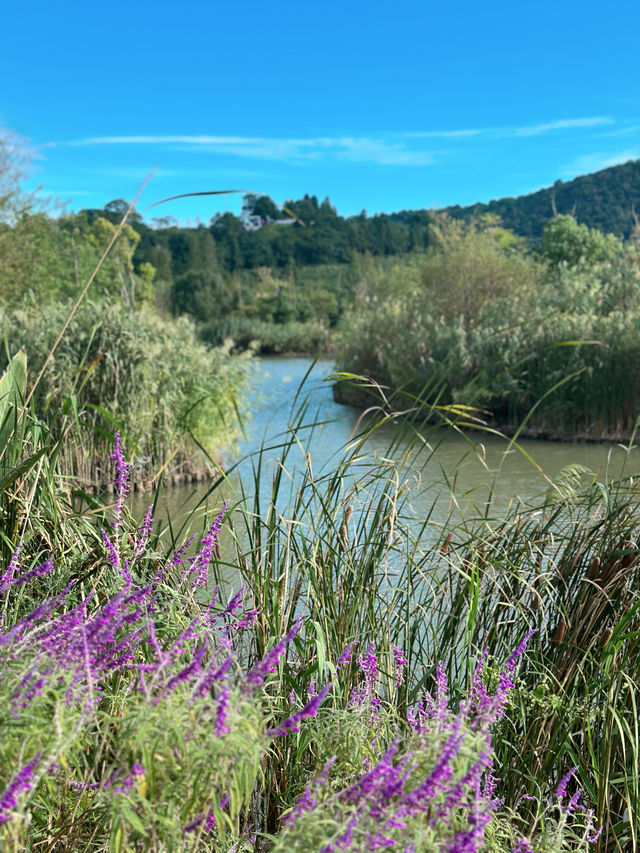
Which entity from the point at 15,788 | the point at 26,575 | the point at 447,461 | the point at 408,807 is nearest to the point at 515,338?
the point at 447,461

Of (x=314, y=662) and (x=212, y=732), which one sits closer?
(x=212, y=732)

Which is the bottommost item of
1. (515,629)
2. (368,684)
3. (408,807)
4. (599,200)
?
(515,629)

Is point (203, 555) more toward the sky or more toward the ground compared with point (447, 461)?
more toward the sky

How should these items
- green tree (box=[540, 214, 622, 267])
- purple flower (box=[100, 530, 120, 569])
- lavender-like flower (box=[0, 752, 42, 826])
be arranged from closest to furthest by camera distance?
lavender-like flower (box=[0, 752, 42, 826]) → purple flower (box=[100, 530, 120, 569]) → green tree (box=[540, 214, 622, 267])

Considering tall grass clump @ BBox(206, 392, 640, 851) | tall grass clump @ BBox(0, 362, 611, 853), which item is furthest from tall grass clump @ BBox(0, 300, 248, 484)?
tall grass clump @ BBox(0, 362, 611, 853)

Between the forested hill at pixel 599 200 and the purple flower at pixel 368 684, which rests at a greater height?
the forested hill at pixel 599 200

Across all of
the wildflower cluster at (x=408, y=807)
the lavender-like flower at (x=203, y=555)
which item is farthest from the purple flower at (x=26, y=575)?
the wildflower cluster at (x=408, y=807)

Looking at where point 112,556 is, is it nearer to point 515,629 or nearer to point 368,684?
point 368,684

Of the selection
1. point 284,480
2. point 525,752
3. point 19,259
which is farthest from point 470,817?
point 19,259

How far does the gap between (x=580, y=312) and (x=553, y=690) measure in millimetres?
14600

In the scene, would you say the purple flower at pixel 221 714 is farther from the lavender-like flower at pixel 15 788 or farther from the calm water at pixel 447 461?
the calm water at pixel 447 461

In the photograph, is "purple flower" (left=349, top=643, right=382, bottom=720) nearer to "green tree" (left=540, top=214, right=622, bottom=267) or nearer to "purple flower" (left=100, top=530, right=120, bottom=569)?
"purple flower" (left=100, top=530, right=120, bottom=569)

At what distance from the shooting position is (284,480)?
8.41 m

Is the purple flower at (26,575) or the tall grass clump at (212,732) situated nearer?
the tall grass clump at (212,732)
